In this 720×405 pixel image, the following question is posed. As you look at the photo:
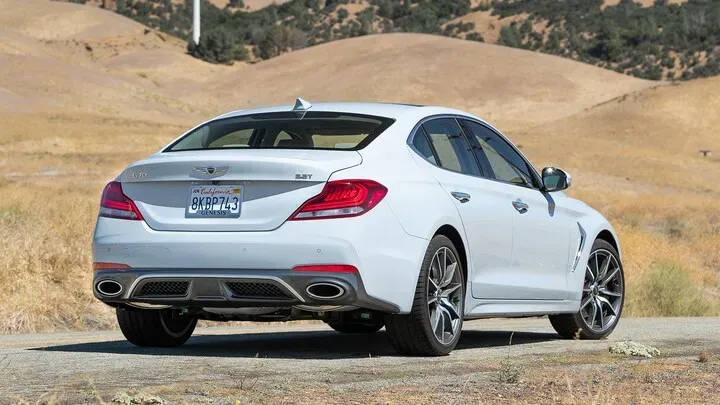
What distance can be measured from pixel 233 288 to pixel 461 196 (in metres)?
1.69

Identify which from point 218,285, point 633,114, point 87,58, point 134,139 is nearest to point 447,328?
point 218,285

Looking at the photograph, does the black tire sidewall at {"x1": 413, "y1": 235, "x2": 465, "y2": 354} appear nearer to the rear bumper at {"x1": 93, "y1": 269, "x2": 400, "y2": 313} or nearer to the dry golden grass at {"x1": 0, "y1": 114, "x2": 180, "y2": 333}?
the rear bumper at {"x1": 93, "y1": 269, "x2": 400, "y2": 313}

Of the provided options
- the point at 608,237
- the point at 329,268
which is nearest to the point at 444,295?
the point at 329,268

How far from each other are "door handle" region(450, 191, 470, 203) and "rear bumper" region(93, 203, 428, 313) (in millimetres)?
602

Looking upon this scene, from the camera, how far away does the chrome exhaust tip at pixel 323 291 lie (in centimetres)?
799

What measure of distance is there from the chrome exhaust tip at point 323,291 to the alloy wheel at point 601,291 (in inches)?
130

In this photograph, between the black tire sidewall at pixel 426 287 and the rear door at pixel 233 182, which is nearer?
the rear door at pixel 233 182

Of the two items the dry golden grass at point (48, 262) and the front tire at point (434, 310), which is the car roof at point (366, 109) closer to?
the front tire at point (434, 310)

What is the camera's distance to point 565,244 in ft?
34.2

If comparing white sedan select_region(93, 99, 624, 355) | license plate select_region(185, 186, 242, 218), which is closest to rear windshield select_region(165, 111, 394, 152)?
white sedan select_region(93, 99, 624, 355)

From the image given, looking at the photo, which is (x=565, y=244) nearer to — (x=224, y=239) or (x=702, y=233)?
(x=224, y=239)

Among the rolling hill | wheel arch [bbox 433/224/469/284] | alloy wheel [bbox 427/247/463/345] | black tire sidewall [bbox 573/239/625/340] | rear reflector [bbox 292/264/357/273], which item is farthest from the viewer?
the rolling hill

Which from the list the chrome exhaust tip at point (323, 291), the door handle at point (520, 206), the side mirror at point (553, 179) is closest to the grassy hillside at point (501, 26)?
the side mirror at point (553, 179)

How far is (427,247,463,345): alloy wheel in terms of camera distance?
8617mm
